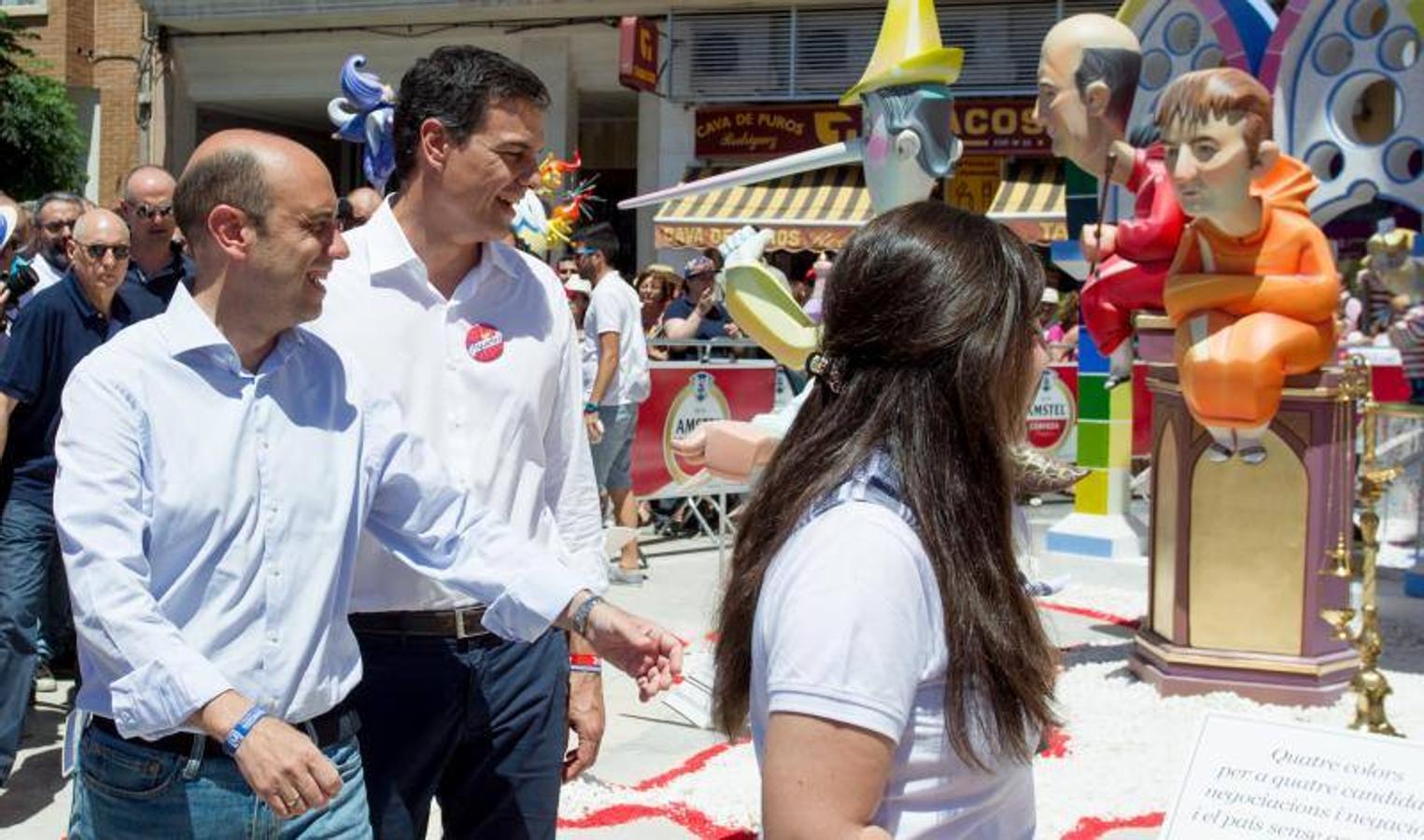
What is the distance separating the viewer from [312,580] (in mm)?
2193

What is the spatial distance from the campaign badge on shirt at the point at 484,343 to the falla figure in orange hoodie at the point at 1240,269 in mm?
3306

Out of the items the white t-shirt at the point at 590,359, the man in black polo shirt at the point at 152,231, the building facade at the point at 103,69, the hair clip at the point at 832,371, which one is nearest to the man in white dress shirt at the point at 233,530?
the hair clip at the point at 832,371

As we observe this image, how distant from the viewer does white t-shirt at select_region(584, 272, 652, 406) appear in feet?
25.2

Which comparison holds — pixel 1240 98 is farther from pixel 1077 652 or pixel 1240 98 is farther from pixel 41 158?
pixel 41 158

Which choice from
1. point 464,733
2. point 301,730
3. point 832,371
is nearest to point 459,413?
point 464,733

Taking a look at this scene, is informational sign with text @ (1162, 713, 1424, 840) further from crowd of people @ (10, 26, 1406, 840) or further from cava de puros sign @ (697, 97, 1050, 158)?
cava de puros sign @ (697, 97, 1050, 158)

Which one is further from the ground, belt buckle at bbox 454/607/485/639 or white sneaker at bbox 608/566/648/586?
belt buckle at bbox 454/607/485/639

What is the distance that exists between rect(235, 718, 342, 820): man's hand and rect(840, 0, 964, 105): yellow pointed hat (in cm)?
356

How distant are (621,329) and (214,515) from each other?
5700 mm

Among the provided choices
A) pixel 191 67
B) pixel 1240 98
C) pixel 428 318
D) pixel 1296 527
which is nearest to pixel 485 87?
pixel 428 318

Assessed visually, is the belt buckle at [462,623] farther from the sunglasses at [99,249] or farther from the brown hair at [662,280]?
the brown hair at [662,280]

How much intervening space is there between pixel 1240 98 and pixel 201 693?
14.4 feet

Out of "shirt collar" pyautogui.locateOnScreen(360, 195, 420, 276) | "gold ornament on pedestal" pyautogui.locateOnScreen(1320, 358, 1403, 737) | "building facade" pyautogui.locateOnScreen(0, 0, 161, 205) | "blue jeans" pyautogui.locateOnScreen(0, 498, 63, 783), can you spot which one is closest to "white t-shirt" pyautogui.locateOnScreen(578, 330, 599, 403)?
"blue jeans" pyautogui.locateOnScreen(0, 498, 63, 783)

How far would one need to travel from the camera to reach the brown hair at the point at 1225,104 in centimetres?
519
